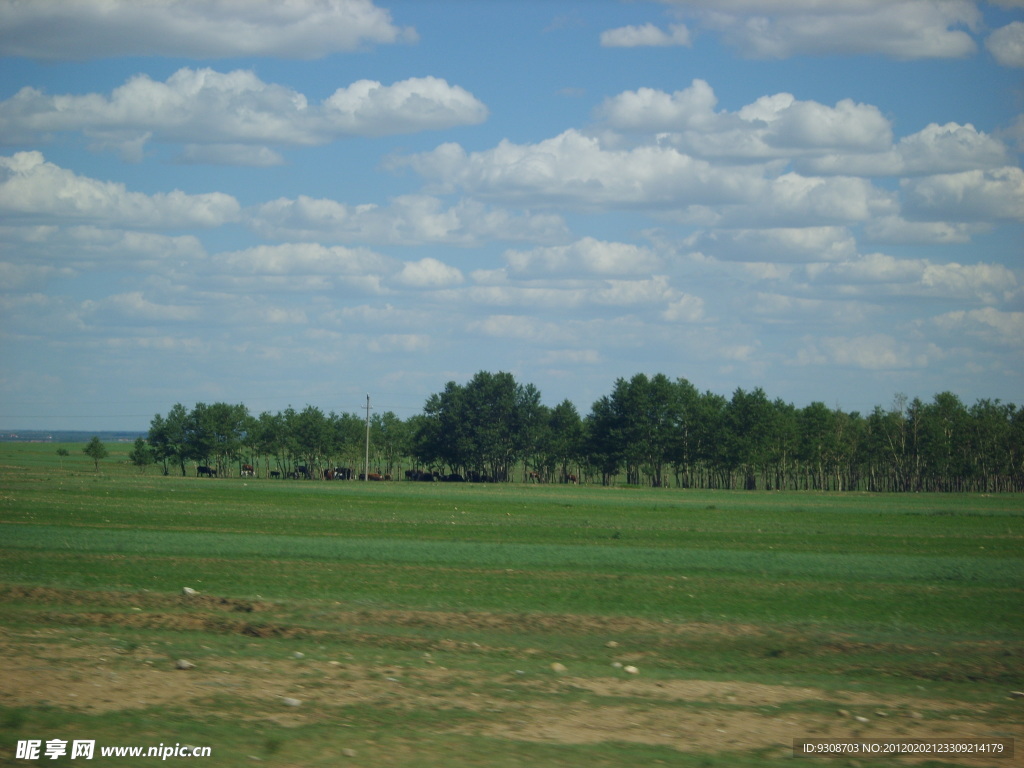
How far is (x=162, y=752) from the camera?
940cm

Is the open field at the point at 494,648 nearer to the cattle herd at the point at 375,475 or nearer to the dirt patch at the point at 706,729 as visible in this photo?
the dirt patch at the point at 706,729

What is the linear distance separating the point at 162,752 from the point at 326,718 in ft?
6.74

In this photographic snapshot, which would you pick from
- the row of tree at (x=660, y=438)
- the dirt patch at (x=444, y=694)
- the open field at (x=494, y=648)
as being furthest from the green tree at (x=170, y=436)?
the dirt patch at (x=444, y=694)

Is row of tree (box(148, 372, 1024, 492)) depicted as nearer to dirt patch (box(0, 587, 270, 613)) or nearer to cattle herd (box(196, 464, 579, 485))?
cattle herd (box(196, 464, 579, 485))

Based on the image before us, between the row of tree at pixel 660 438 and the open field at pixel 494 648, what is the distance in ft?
307

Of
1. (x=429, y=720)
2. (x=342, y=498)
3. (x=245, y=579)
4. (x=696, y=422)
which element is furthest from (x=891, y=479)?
(x=429, y=720)

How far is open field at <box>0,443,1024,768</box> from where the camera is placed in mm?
10461

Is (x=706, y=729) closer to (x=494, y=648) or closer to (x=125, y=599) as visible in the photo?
(x=494, y=648)

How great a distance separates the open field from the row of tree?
93458mm

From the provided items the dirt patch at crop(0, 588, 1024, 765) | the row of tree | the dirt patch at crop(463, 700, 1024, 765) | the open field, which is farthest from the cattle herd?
the dirt patch at crop(463, 700, 1024, 765)

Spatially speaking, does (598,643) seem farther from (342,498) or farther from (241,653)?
(342,498)

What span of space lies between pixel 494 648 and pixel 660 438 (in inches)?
4654

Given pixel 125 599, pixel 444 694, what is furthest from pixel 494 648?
pixel 125 599

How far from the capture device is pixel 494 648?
1616 centimetres
